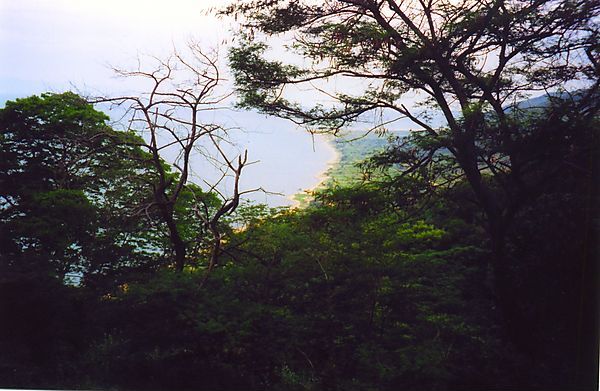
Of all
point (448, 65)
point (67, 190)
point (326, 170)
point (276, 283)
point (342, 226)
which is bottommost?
point (276, 283)

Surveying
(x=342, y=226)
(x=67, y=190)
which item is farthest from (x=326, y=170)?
(x=67, y=190)

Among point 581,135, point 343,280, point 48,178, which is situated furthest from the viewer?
point 48,178

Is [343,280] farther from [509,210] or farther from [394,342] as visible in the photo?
[509,210]

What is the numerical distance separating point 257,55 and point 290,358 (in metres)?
1.82

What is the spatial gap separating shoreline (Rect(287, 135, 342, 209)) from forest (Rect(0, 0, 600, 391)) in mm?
40

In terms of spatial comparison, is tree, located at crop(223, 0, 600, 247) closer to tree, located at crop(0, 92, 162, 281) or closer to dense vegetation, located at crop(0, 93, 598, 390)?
dense vegetation, located at crop(0, 93, 598, 390)

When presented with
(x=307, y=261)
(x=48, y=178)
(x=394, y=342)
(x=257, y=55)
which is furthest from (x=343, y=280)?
(x=48, y=178)

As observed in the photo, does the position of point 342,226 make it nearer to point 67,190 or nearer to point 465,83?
point 465,83

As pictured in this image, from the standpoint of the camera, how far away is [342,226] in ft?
10.7

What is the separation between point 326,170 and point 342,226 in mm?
351

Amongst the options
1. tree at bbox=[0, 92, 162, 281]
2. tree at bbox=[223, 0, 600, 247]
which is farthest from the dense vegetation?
tree at bbox=[223, 0, 600, 247]

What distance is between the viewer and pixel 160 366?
3217 mm

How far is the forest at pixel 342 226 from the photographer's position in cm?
303

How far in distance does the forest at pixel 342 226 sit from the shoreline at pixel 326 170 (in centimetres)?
4
